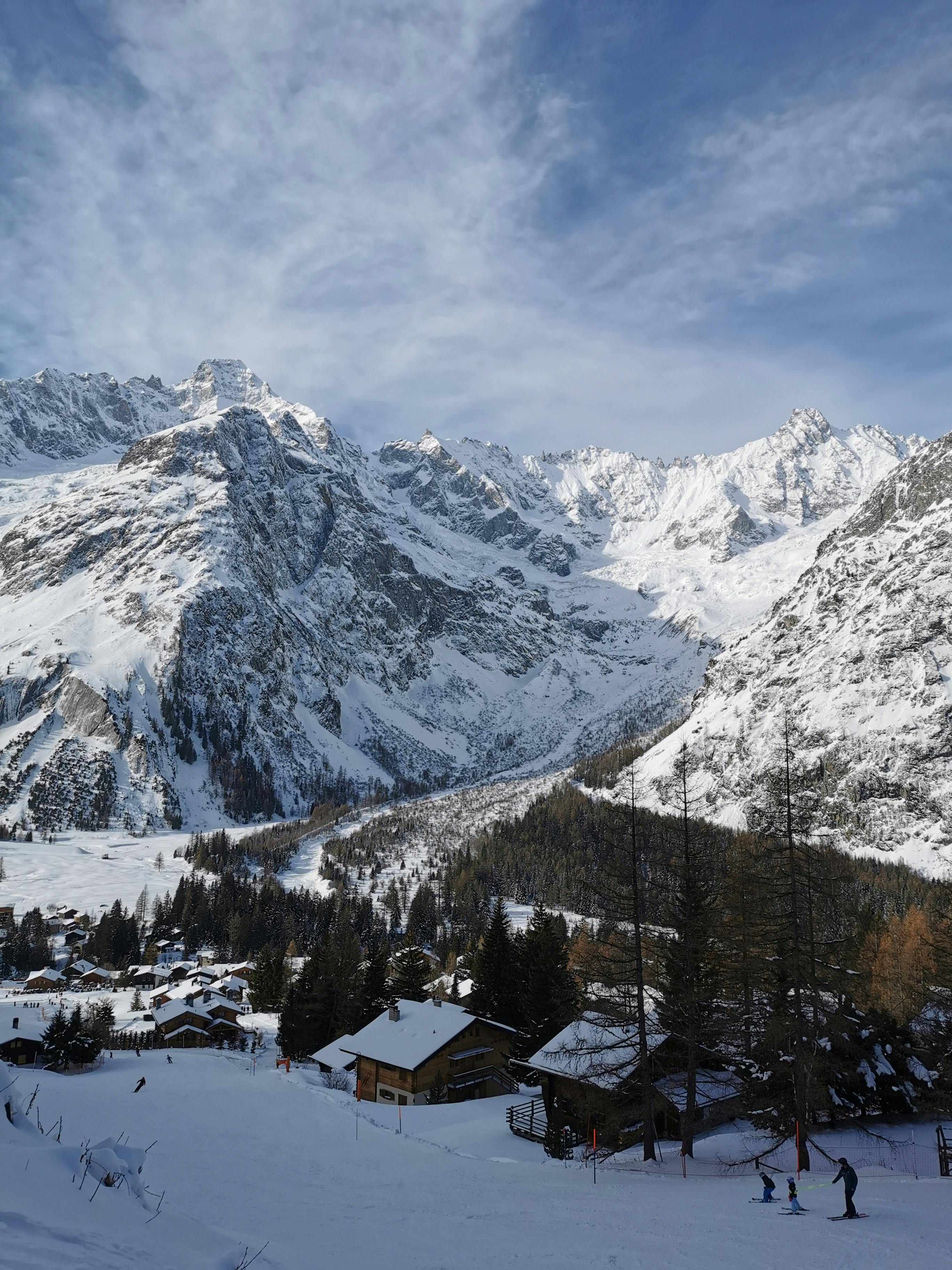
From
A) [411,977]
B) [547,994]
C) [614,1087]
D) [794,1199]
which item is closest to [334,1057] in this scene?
[411,977]

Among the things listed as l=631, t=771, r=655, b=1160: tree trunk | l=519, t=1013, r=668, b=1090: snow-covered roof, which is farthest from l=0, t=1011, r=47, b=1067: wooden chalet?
l=631, t=771, r=655, b=1160: tree trunk

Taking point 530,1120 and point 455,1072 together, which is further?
point 455,1072

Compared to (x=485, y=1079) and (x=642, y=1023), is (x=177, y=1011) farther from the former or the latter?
(x=642, y=1023)

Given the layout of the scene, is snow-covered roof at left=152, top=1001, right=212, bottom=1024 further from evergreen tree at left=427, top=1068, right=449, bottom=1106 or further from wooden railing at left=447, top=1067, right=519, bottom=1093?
evergreen tree at left=427, top=1068, right=449, bottom=1106

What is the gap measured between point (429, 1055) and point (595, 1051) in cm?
2277

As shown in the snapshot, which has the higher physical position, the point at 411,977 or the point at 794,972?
the point at 794,972

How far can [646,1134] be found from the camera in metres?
26.7

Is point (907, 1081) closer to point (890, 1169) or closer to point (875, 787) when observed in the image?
point (890, 1169)

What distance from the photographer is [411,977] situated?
5906 centimetres

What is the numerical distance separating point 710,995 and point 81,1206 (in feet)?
78.2

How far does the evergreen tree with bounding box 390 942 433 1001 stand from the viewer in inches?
2308

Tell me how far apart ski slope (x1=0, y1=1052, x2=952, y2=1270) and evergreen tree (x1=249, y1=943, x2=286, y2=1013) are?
61290 mm

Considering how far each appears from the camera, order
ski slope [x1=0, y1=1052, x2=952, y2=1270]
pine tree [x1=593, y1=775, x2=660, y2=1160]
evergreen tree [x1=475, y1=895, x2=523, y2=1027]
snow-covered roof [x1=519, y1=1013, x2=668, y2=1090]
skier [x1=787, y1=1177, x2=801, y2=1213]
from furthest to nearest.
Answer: evergreen tree [x1=475, y1=895, x2=523, y2=1027] → snow-covered roof [x1=519, y1=1013, x2=668, y2=1090] → pine tree [x1=593, y1=775, x2=660, y2=1160] → skier [x1=787, y1=1177, x2=801, y2=1213] → ski slope [x1=0, y1=1052, x2=952, y2=1270]

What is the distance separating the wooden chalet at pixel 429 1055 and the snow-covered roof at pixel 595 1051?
A: 520 inches
